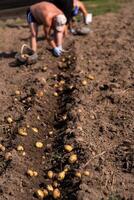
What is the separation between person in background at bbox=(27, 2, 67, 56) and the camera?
8836mm

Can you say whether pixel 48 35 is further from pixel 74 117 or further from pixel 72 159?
pixel 72 159

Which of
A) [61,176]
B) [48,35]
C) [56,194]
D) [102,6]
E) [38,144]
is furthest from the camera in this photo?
[102,6]

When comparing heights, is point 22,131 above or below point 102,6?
above

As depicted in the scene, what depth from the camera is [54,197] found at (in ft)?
17.4

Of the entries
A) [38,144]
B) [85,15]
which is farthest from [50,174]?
[85,15]

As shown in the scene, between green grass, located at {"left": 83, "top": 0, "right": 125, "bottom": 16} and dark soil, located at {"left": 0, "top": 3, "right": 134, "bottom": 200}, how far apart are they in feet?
6.62

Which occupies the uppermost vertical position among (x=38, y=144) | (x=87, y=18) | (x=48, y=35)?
(x=38, y=144)

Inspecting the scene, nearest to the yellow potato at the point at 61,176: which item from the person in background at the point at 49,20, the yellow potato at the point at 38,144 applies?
the yellow potato at the point at 38,144

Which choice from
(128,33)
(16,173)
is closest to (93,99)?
(16,173)

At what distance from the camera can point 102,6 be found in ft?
41.2

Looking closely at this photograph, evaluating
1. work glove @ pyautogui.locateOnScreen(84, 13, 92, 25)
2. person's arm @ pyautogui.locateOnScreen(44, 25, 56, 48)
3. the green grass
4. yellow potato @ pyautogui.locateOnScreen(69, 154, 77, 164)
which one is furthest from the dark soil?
the green grass

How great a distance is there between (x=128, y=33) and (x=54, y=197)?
5.44m

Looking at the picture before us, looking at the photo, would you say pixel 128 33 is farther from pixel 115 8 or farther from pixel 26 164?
pixel 26 164

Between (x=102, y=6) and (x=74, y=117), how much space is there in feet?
21.0
